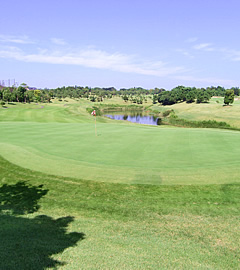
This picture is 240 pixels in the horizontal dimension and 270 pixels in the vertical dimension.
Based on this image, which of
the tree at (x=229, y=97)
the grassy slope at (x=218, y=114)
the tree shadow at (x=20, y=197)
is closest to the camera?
the tree shadow at (x=20, y=197)

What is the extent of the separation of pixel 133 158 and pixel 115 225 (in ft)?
29.2

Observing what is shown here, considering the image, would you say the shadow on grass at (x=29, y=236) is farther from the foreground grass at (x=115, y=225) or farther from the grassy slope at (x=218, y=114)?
the grassy slope at (x=218, y=114)

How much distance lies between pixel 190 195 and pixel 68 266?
25.0 ft

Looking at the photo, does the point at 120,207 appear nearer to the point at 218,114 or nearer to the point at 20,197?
the point at 20,197

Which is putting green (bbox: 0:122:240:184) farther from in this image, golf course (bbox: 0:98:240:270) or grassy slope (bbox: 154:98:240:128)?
grassy slope (bbox: 154:98:240:128)

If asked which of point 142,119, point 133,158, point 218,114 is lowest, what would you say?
point 142,119

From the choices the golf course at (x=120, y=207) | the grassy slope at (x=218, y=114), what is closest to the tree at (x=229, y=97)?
the grassy slope at (x=218, y=114)

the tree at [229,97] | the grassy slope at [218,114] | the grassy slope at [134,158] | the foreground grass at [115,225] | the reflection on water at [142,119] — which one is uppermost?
the tree at [229,97]

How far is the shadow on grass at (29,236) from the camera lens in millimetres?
6023

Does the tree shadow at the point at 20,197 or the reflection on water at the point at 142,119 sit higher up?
the tree shadow at the point at 20,197

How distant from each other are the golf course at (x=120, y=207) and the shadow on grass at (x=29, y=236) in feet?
0.09

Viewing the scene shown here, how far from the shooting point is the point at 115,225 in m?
8.59

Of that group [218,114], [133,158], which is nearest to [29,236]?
[133,158]

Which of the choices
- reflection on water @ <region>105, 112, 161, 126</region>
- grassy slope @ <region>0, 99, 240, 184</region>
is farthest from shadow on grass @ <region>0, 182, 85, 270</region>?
reflection on water @ <region>105, 112, 161, 126</region>
